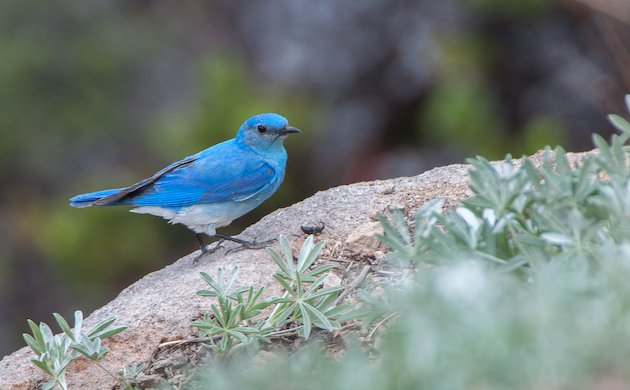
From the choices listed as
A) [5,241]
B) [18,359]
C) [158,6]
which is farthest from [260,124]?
[158,6]

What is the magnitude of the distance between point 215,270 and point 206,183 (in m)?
0.87

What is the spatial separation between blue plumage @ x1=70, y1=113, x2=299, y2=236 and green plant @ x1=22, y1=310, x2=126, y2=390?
4.33 feet

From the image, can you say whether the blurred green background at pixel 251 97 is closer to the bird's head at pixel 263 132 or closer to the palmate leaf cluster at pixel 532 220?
the bird's head at pixel 263 132

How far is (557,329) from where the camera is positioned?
171cm

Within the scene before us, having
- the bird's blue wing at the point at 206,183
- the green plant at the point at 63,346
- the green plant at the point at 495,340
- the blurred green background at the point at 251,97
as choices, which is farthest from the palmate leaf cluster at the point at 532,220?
the blurred green background at the point at 251,97

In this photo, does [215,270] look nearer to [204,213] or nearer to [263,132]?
[204,213]

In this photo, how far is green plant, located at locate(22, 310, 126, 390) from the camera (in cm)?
338

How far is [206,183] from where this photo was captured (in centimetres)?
482

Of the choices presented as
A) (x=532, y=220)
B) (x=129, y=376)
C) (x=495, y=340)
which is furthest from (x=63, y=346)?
(x=495, y=340)

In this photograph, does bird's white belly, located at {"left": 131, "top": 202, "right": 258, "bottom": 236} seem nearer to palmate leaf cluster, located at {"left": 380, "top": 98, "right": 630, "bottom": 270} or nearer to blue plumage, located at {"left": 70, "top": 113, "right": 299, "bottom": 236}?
blue plumage, located at {"left": 70, "top": 113, "right": 299, "bottom": 236}

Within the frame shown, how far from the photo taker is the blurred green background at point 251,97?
7.24 metres

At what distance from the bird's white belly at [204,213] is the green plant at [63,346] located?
1.35 metres

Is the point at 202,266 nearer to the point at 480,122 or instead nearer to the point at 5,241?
the point at 480,122

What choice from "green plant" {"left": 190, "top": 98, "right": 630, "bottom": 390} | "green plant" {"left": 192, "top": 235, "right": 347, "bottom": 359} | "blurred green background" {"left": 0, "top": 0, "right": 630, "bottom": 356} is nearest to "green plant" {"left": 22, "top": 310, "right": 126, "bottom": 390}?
"green plant" {"left": 192, "top": 235, "right": 347, "bottom": 359}
